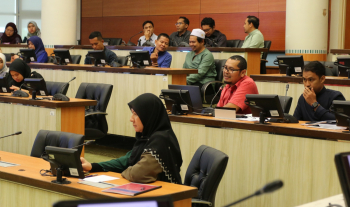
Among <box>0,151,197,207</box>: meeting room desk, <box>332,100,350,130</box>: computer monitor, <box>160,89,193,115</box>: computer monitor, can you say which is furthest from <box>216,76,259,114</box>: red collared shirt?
<box>0,151,197,207</box>: meeting room desk

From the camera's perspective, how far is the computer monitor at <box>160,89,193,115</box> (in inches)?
151

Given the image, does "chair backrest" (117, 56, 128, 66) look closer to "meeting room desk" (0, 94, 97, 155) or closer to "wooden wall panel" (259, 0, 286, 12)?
"meeting room desk" (0, 94, 97, 155)

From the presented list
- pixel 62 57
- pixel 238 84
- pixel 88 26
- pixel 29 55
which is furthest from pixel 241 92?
pixel 88 26

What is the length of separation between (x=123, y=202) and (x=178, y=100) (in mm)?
2973

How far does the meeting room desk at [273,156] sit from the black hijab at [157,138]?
3.06 feet

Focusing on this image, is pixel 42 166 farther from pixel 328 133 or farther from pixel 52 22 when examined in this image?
pixel 52 22

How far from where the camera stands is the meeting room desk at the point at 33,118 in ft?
14.6

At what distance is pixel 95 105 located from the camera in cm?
475

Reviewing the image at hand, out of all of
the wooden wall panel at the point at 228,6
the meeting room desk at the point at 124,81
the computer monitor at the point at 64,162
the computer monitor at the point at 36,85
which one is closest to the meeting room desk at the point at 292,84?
the meeting room desk at the point at 124,81

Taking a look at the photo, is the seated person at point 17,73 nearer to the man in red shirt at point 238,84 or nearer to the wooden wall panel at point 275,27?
the man in red shirt at point 238,84

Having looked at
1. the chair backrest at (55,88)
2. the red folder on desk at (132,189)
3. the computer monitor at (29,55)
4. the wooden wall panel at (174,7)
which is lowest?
the red folder on desk at (132,189)

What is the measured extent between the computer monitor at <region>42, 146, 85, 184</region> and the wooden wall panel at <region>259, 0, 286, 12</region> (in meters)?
7.39

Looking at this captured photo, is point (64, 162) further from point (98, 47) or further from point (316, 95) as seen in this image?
point (98, 47)

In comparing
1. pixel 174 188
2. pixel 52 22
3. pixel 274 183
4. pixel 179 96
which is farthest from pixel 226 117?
pixel 52 22
